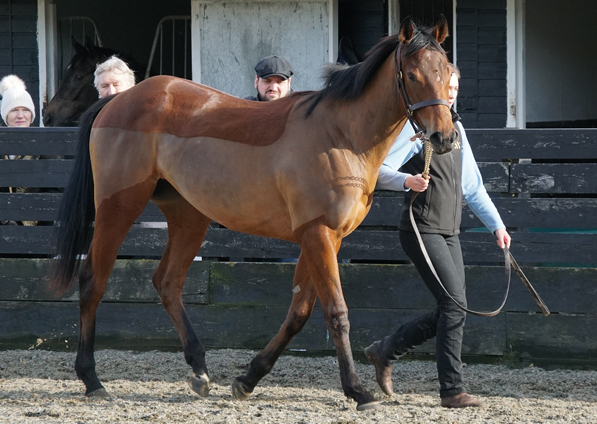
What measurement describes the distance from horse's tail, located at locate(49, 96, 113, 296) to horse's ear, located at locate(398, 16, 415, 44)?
200 cm

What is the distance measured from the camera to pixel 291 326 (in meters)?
3.95

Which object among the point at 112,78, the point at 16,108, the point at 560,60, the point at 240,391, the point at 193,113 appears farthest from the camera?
the point at 560,60

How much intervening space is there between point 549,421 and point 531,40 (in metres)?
5.66

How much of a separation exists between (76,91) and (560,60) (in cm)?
526

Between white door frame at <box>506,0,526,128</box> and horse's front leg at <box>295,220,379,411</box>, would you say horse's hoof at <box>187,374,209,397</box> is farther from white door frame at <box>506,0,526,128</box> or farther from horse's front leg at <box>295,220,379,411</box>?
white door frame at <box>506,0,526,128</box>

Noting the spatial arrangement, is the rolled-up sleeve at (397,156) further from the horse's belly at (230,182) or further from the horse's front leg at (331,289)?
the horse's belly at (230,182)

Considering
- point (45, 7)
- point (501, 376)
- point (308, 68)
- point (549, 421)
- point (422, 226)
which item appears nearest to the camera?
point (549, 421)

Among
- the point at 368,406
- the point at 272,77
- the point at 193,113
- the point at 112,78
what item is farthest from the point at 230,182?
the point at 112,78

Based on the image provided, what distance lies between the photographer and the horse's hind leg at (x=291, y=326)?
3949 mm

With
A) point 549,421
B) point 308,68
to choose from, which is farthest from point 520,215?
point 308,68

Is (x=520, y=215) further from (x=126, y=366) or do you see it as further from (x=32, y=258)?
(x=32, y=258)

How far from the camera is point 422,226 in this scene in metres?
3.78

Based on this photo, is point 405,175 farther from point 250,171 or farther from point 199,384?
point 199,384

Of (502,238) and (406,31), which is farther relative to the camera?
(502,238)
